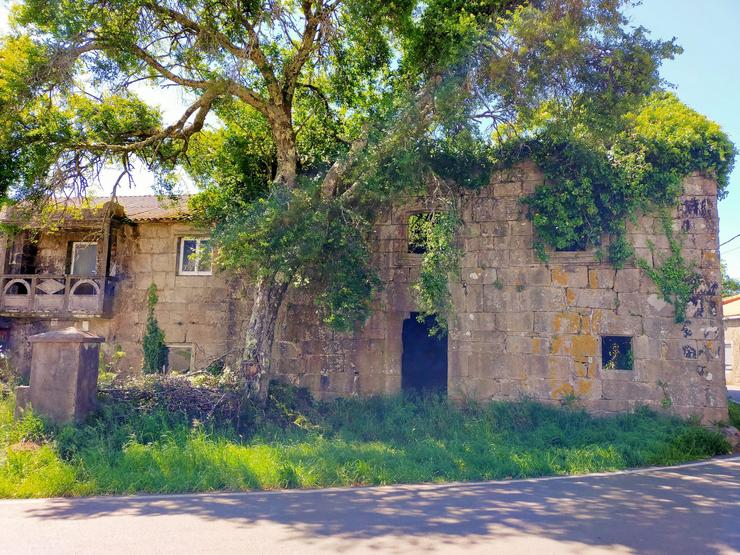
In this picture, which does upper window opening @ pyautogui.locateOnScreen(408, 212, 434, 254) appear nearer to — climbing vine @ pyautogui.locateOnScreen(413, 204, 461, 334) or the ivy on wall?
the ivy on wall

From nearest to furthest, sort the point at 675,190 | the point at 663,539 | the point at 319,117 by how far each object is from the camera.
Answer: the point at 663,539 < the point at 675,190 < the point at 319,117

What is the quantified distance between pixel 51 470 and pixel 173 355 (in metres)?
7.78

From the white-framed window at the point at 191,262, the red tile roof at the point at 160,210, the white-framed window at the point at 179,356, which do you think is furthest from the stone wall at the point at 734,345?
the red tile roof at the point at 160,210

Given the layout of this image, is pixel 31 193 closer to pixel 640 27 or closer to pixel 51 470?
pixel 51 470

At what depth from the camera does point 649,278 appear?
37.1 ft

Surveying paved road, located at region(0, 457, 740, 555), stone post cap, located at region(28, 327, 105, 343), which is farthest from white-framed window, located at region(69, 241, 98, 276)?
paved road, located at region(0, 457, 740, 555)

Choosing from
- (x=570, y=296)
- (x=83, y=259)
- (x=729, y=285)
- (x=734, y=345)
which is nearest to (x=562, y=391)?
(x=570, y=296)

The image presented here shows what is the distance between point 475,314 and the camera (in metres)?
12.2

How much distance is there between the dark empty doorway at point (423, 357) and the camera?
1494cm

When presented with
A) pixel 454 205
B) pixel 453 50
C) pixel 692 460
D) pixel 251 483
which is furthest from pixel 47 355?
pixel 692 460

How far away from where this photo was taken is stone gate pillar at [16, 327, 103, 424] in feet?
29.1

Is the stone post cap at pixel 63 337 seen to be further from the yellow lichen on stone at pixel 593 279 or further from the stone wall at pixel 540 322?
the yellow lichen on stone at pixel 593 279

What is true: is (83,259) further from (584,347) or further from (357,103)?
(584,347)

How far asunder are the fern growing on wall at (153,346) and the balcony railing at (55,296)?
4.27 feet
